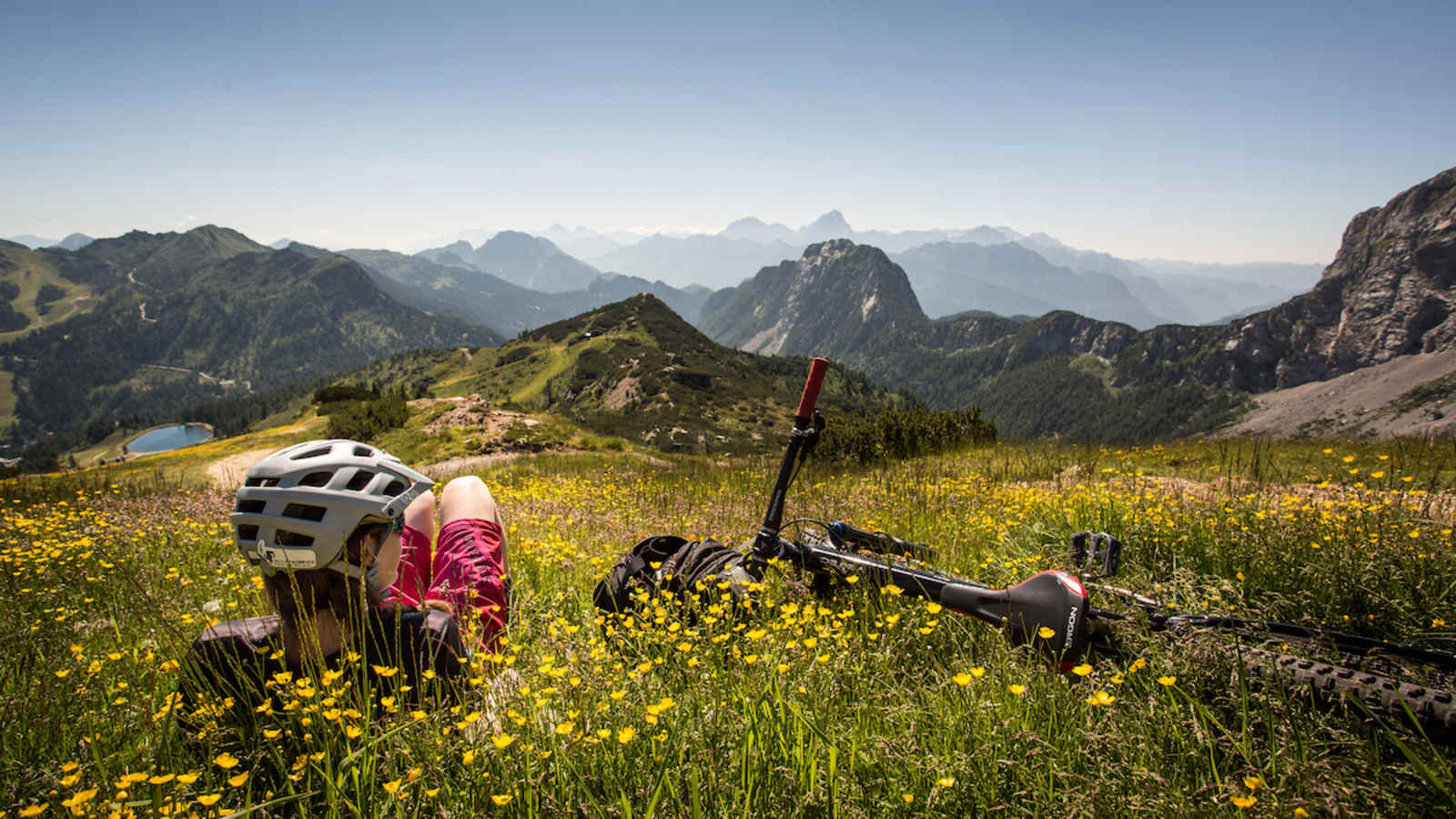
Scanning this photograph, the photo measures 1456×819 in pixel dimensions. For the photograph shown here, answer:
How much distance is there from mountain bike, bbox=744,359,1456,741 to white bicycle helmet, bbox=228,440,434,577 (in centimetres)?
231

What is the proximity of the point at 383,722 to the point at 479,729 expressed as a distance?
414 mm

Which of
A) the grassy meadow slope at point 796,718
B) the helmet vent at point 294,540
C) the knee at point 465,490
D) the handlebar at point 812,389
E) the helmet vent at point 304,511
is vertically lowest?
the grassy meadow slope at point 796,718

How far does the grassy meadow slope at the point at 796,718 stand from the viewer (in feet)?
6.62

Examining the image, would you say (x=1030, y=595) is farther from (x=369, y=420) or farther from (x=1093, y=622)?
(x=369, y=420)

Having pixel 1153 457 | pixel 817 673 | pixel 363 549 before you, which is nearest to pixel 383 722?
pixel 363 549

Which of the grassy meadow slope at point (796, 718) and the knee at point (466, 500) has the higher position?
the knee at point (466, 500)

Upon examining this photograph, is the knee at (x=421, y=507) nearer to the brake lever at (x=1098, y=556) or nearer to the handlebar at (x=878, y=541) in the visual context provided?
the handlebar at (x=878, y=541)

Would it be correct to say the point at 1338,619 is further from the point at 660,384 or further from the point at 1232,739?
the point at 660,384

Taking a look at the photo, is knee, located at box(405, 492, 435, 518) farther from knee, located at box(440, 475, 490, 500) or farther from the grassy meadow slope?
the grassy meadow slope

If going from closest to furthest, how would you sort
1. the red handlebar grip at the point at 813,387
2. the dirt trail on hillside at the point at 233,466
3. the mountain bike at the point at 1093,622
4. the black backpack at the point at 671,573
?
→ 1. the mountain bike at the point at 1093,622
2. the red handlebar grip at the point at 813,387
3. the black backpack at the point at 671,573
4. the dirt trail on hillside at the point at 233,466

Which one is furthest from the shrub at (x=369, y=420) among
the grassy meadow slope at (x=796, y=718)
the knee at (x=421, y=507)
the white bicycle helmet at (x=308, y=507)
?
the white bicycle helmet at (x=308, y=507)

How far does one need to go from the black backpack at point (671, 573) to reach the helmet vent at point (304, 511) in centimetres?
174

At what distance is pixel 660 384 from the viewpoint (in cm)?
18088

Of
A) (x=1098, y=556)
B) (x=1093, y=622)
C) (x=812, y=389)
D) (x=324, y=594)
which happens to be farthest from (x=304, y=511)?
(x=1098, y=556)
